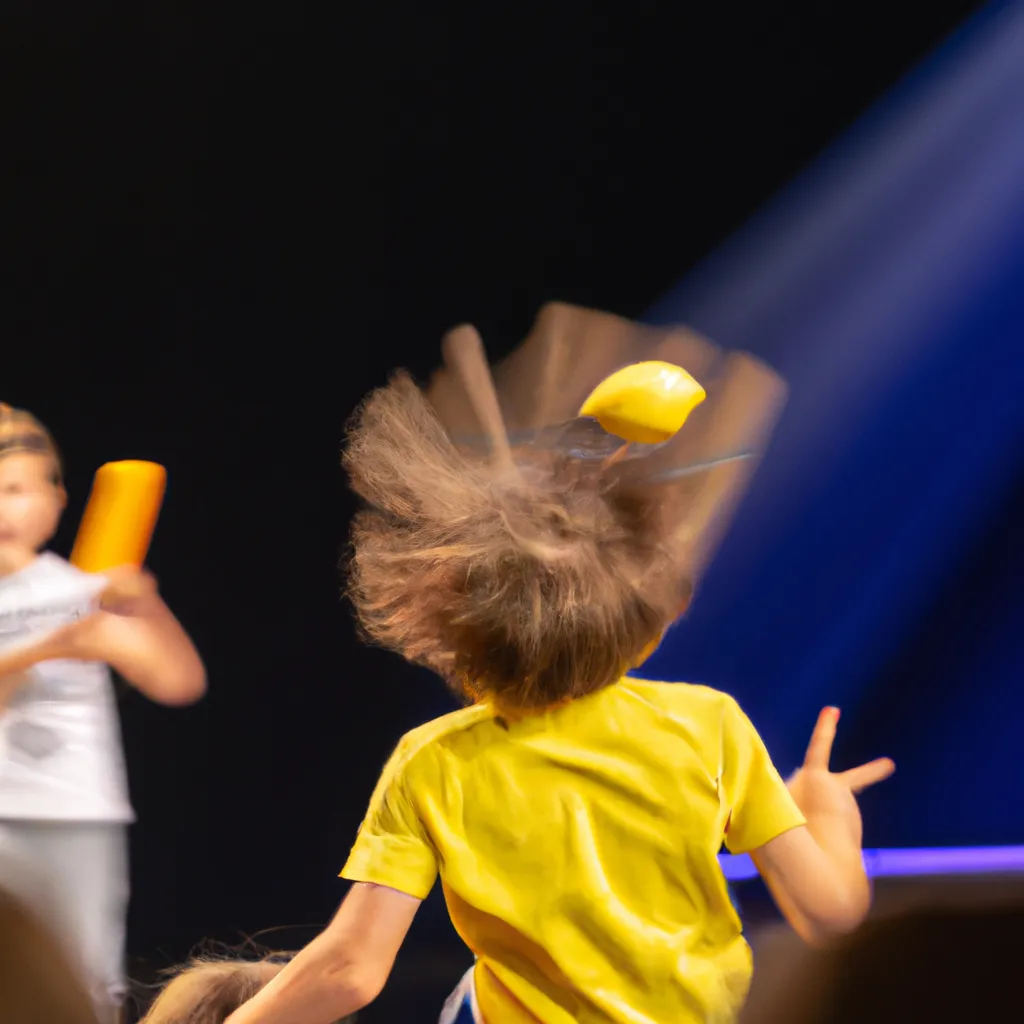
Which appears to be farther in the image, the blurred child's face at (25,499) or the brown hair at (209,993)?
the blurred child's face at (25,499)

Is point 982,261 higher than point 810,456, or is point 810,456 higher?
point 982,261

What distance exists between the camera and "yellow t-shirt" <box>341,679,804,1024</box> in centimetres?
67

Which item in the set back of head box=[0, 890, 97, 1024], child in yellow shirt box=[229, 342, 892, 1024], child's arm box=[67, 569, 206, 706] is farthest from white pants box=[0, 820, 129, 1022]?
child in yellow shirt box=[229, 342, 892, 1024]

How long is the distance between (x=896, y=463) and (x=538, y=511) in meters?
1.45

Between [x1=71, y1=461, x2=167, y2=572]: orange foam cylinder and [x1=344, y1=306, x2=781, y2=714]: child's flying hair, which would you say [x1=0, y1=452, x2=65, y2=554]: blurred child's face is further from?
[x1=344, y1=306, x2=781, y2=714]: child's flying hair

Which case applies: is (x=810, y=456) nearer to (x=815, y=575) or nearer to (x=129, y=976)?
(x=815, y=575)

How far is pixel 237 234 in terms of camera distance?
1.90 metres

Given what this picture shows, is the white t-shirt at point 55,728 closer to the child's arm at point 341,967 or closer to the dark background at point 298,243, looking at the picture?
the dark background at point 298,243

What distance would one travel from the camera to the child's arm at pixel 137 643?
1467 millimetres

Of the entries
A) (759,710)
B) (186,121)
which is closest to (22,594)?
(186,121)

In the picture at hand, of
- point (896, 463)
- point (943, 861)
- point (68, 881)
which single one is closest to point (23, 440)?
point (68, 881)

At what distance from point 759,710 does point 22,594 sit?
1.22m

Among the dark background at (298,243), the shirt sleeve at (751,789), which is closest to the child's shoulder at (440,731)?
the shirt sleeve at (751,789)

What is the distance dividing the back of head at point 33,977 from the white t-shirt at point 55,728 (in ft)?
0.40
